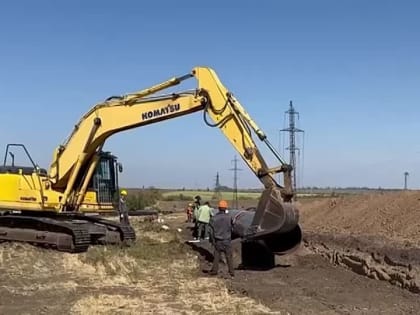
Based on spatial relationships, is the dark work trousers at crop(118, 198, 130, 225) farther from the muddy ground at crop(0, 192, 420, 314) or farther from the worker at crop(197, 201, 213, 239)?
the worker at crop(197, 201, 213, 239)

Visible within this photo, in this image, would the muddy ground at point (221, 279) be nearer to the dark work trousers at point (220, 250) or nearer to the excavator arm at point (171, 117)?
the dark work trousers at point (220, 250)

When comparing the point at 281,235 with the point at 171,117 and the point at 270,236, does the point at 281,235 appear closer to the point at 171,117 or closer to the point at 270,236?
the point at 270,236

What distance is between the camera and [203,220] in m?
22.4

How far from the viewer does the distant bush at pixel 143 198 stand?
52.4 m

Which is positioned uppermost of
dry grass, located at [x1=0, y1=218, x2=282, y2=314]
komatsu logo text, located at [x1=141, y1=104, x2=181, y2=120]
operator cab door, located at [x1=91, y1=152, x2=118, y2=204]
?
komatsu logo text, located at [x1=141, y1=104, x2=181, y2=120]

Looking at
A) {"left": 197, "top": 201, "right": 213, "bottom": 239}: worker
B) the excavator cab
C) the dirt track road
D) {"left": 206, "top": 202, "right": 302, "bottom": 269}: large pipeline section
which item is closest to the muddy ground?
the dirt track road

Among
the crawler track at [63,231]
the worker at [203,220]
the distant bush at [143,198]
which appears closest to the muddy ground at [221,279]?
the crawler track at [63,231]

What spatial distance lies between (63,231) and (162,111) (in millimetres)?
4407

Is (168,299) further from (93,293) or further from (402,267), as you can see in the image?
(402,267)

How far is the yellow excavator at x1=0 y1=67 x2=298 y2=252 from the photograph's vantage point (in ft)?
55.1

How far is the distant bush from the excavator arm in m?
31.1

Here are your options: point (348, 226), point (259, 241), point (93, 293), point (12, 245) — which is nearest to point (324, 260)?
point (259, 241)

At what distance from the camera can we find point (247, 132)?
1492 cm

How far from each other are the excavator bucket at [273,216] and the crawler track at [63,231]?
243 inches
